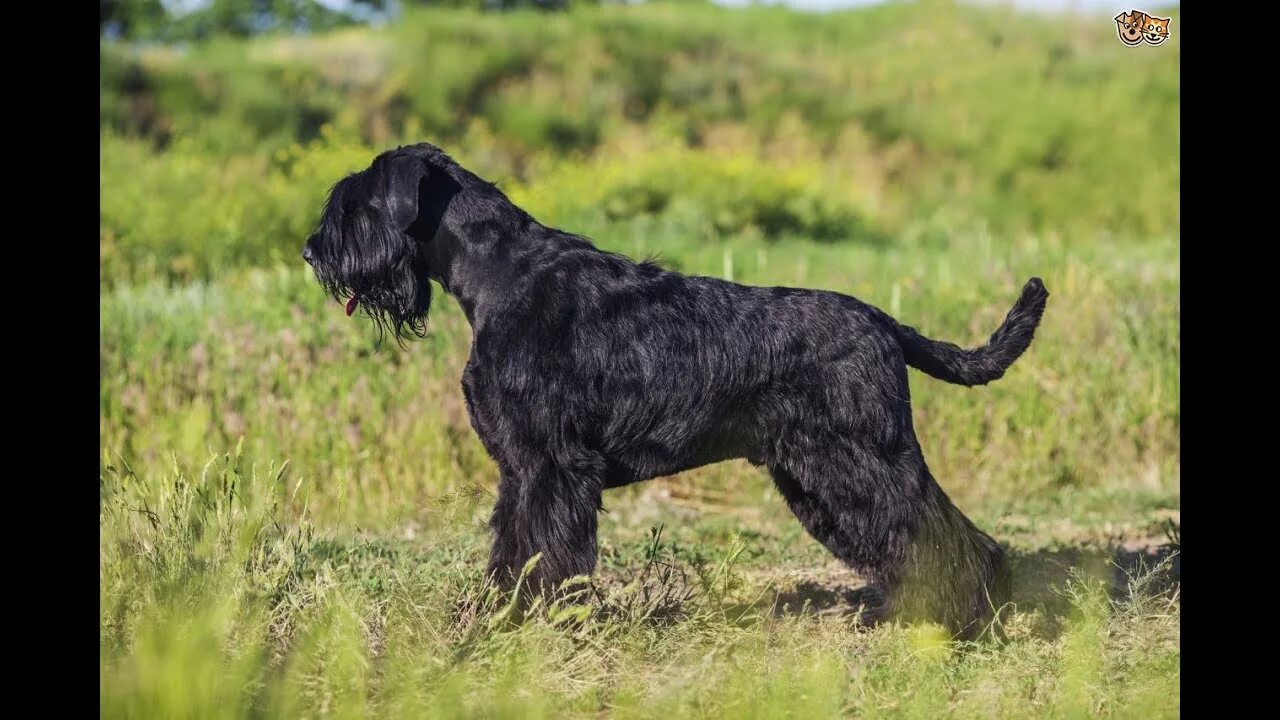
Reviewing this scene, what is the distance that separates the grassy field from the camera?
4414mm

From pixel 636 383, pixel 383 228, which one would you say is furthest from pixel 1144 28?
pixel 383 228

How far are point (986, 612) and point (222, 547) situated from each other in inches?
120

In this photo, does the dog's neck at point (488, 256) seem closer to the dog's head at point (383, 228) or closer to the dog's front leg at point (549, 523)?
the dog's head at point (383, 228)

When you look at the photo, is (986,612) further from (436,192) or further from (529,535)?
(436,192)

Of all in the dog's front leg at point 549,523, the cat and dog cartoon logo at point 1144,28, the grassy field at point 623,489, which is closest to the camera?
the grassy field at point 623,489

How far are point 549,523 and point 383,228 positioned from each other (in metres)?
1.34

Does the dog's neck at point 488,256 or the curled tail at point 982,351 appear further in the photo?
the curled tail at point 982,351

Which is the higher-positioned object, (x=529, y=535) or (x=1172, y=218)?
(x=1172, y=218)

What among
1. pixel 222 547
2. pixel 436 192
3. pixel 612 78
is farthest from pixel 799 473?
pixel 612 78

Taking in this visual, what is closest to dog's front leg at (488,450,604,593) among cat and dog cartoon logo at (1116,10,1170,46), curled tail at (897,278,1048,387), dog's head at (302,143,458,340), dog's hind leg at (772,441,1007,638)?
A: dog's hind leg at (772,441,1007,638)

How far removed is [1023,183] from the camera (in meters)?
19.5

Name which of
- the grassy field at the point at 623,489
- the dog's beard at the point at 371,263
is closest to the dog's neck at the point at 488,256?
the dog's beard at the point at 371,263

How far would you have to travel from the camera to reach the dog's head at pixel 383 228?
4.86 metres

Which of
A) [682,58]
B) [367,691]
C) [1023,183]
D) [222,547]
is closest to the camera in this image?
[367,691]
